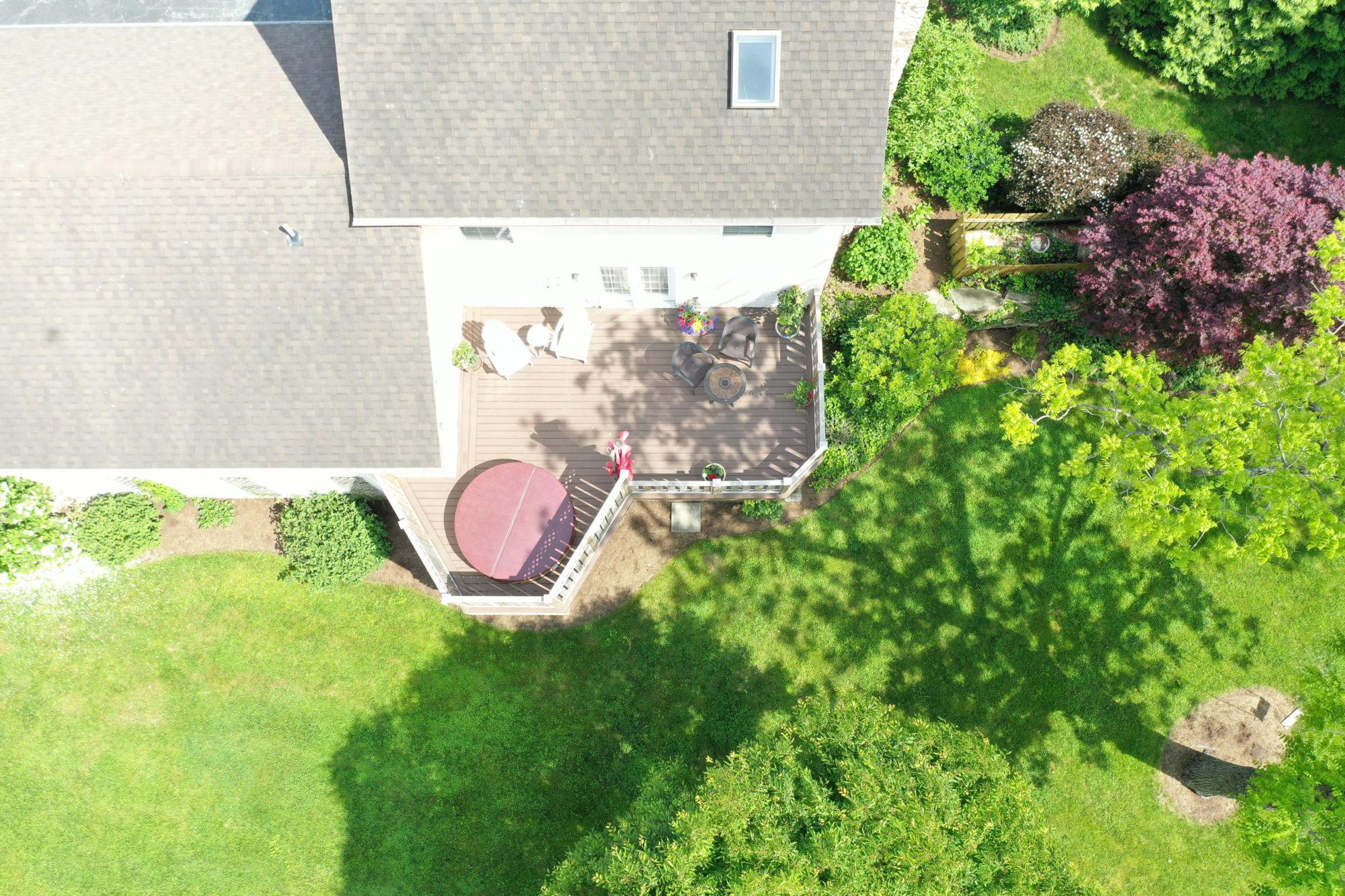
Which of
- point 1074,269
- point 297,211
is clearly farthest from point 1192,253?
point 297,211

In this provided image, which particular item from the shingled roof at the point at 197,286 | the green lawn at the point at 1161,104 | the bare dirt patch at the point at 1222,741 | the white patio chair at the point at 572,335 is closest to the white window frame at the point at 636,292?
the white patio chair at the point at 572,335

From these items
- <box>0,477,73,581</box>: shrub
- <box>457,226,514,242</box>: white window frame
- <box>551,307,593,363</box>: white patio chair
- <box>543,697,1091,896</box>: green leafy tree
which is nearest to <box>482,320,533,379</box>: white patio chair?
<box>551,307,593,363</box>: white patio chair

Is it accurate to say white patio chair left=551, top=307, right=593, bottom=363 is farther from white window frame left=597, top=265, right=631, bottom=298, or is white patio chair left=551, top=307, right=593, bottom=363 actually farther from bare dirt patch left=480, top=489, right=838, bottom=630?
bare dirt patch left=480, top=489, right=838, bottom=630

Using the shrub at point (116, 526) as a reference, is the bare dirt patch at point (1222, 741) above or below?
below

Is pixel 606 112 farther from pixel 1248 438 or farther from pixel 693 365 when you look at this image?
pixel 1248 438

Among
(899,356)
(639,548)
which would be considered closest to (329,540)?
(639,548)

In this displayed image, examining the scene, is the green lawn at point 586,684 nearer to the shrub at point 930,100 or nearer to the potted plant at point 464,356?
the potted plant at point 464,356
